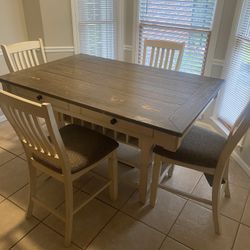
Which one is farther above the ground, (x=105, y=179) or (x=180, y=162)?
(x=180, y=162)

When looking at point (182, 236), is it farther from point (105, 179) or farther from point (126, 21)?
point (126, 21)

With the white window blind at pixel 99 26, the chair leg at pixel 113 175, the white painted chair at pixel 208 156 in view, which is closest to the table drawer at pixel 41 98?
the chair leg at pixel 113 175

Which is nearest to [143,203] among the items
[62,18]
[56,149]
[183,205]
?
[183,205]

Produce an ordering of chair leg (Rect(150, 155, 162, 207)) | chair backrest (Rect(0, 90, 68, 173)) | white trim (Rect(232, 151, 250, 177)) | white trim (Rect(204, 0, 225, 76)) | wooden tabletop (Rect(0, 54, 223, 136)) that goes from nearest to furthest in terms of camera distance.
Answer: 1. chair backrest (Rect(0, 90, 68, 173))
2. wooden tabletop (Rect(0, 54, 223, 136))
3. chair leg (Rect(150, 155, 162, 207))
4. white trim (Rect(232, 151, 250, 177))
5. white trim (Rect(204, 0, 225, 76))

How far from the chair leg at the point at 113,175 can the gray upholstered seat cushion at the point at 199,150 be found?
31cm

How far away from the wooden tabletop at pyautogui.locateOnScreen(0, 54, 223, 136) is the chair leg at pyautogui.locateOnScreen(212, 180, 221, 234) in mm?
474

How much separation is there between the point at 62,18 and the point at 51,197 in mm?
1977

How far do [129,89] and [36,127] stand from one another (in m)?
0.73

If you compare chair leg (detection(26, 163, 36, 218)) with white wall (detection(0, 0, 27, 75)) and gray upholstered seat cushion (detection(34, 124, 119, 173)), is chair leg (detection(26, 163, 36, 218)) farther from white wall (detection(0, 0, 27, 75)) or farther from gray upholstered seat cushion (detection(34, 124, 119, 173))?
white wall (detection(0, 0, 27, 75))

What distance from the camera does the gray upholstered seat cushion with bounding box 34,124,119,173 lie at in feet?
4.71

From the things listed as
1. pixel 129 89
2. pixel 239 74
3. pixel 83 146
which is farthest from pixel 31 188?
pixel 239 74

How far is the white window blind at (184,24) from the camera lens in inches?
101

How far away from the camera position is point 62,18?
109 inches

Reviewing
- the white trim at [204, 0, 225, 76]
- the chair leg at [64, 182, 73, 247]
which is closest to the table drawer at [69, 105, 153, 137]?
the chair leg at [64, 182, 73, 247]
